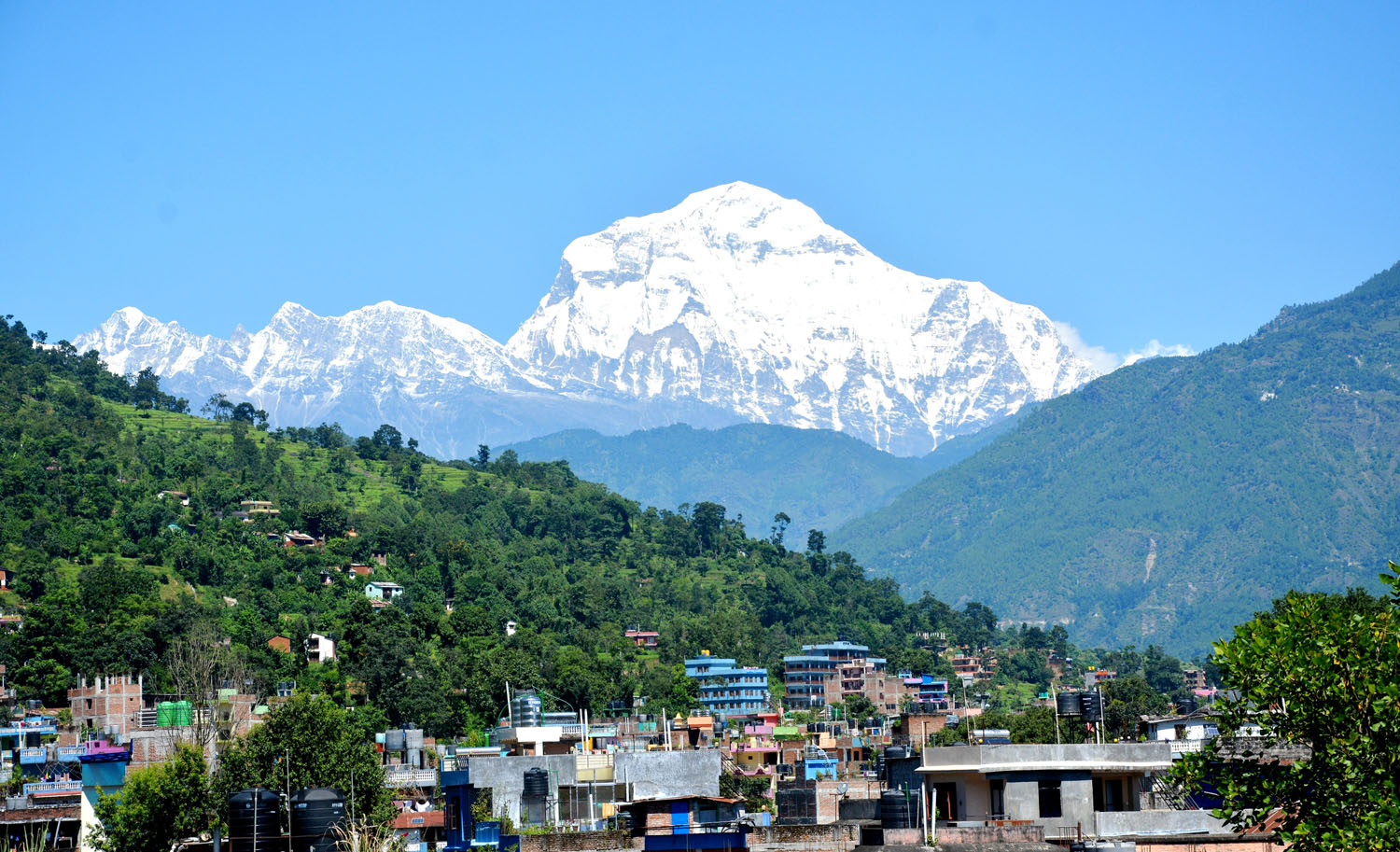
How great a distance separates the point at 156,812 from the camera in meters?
49.2

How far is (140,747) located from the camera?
76.8 meters

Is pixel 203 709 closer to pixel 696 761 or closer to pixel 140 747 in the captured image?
pixel 140 747

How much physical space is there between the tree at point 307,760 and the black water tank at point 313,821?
16.3m

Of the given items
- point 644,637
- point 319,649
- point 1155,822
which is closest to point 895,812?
point 1155,822

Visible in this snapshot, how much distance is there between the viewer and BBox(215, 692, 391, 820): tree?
56656mm

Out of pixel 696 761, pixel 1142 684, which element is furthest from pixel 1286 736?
pixel 1142 684

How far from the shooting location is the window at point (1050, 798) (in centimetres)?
3909

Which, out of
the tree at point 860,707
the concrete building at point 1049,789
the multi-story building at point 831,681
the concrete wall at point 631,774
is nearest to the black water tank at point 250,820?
the concrete building at point 1049,789

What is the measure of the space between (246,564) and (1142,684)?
71.7m

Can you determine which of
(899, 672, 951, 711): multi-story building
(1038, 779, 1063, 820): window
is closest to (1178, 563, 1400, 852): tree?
(1038, 779, 1063, 820): window

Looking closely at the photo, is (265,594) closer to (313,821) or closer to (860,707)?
(860,707)

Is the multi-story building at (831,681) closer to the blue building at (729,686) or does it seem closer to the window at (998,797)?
the blue building at (729,686)

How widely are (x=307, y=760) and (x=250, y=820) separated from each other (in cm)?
2898

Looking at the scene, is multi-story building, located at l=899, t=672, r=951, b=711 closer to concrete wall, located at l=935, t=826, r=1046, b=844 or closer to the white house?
the white house
